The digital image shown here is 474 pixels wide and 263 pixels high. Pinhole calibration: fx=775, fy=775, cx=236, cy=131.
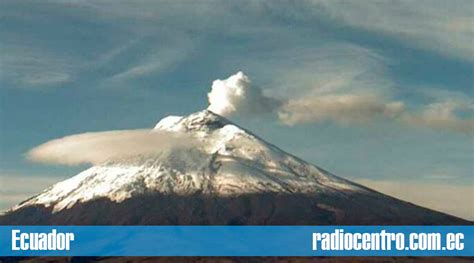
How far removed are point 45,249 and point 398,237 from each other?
50607 millimetres

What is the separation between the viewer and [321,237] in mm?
121438

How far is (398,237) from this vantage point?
330 feet

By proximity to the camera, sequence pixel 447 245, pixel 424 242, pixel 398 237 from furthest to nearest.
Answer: pixel 447 245, pixel 424 242, pixel 398 237

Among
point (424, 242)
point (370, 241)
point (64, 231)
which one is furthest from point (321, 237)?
point (64, 231)

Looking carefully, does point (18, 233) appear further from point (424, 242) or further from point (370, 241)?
point (424, 242)

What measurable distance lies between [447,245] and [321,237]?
768 inches

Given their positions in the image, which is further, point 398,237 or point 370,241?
point 370,241

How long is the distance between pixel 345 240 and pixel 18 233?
47837 millimetres

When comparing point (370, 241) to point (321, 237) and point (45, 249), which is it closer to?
point (321, 237)

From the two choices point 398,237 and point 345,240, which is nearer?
point 398,237

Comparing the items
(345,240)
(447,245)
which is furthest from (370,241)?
(447,245)

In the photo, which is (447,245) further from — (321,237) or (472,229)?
(321,237)

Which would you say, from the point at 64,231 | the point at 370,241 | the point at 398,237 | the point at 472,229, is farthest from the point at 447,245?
the point at 64,231

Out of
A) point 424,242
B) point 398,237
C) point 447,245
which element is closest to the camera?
point 398,237
